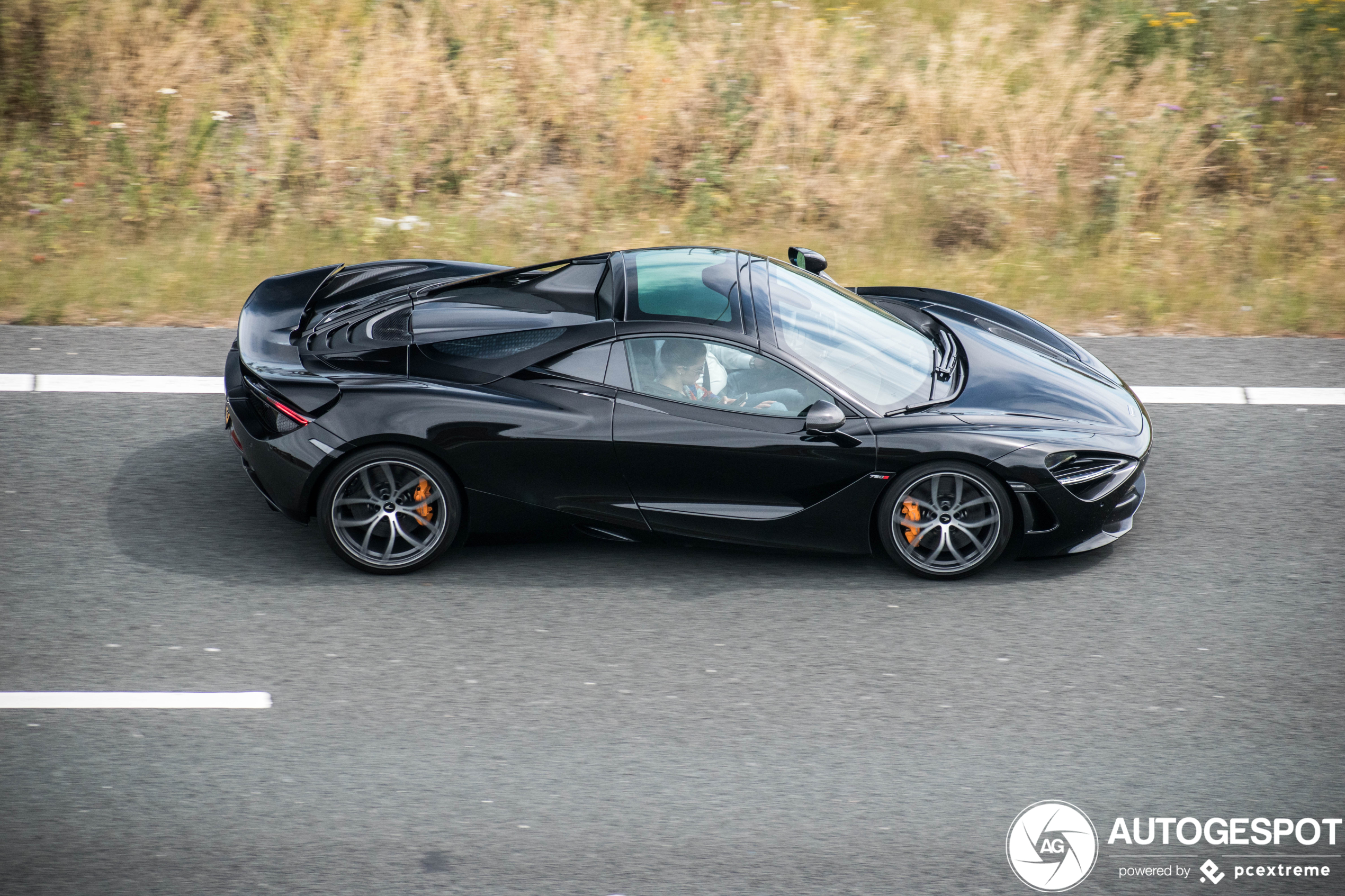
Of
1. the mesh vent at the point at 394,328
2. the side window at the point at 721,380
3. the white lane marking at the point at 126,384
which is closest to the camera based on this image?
the side window at the point at 721,380

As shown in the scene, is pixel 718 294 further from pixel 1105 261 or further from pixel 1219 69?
pixel 1219 69

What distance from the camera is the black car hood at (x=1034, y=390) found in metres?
5.36

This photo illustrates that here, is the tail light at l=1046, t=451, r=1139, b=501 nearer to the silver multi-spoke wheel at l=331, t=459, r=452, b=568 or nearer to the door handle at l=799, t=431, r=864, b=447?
the door handle at l=799, t=431, r=864, b=447

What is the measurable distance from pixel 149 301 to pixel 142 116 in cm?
302

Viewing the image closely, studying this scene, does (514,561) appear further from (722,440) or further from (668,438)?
(722,440)

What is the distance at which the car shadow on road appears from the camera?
535 cm

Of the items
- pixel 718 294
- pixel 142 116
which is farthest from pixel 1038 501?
pixel 142 116

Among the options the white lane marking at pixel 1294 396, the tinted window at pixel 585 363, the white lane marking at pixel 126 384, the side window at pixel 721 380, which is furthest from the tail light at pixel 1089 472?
the white lane marking at pixel 126 384

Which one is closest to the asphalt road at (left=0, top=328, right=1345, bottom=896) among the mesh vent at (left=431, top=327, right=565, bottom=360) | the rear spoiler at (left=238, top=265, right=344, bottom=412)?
the rear spoiler at (left=238, top=265, right=344, bottom=412)

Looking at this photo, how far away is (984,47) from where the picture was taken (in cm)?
1125

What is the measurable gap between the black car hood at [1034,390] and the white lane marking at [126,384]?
421 cm

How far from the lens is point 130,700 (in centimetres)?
451

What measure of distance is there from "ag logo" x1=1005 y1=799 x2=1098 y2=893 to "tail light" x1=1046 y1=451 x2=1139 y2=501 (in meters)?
1.57

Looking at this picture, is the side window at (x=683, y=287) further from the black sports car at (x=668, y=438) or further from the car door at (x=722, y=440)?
the car door at (x=722, y=440)
